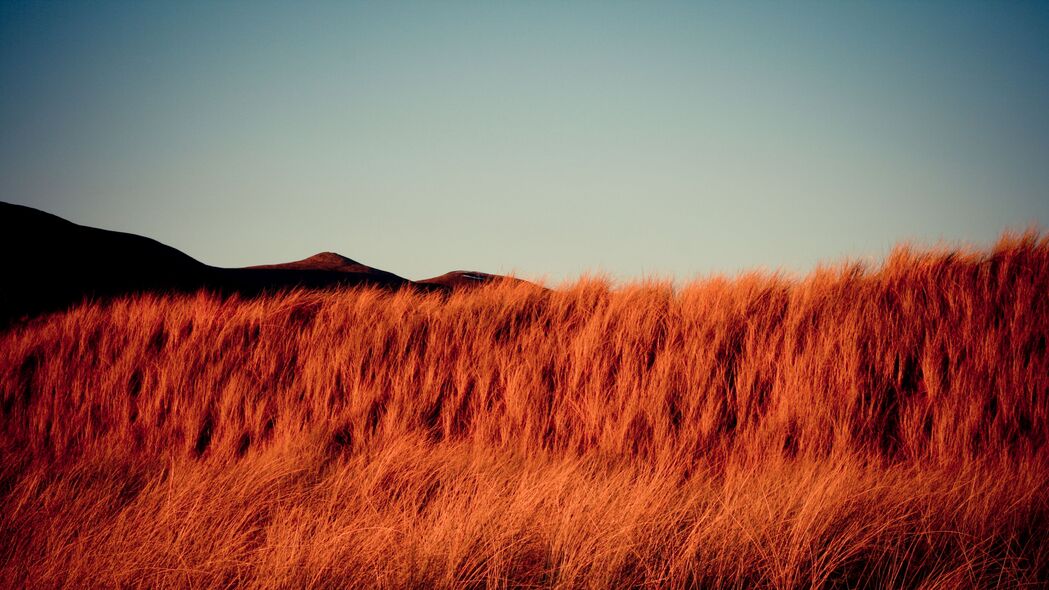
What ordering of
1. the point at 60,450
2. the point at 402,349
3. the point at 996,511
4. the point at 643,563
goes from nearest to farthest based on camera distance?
the point at 643,563 → the point at 996,511 → the point at 60,450 → the point at 402,349

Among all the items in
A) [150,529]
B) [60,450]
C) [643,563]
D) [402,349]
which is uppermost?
[402,349]

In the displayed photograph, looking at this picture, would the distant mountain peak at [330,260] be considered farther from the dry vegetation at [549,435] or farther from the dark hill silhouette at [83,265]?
the dry vegetation at [549,435]

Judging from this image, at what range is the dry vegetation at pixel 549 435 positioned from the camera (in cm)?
228

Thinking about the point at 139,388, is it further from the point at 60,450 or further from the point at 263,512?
the point at 263,512

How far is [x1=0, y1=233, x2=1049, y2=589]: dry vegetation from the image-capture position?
2.28m

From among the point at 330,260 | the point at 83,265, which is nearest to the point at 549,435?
the point at 83,265

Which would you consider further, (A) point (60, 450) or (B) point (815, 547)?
(A) point (60, 450)

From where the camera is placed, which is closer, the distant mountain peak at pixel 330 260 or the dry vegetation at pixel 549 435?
the dry vegetation at pixel 549 435

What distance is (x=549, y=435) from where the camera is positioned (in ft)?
15.7

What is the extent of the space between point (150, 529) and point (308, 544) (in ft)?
3.18

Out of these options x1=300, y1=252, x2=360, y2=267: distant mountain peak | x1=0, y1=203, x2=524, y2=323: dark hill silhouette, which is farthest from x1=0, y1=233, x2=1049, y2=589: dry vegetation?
x1=300, y1=252, x2=360, y2=267: distant mountain peak

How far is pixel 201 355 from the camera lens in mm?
5832

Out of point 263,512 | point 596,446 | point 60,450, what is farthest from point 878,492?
point 60,450

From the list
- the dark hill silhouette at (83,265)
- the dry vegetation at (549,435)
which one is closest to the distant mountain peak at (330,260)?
the dark hill silhouette at (83,265)
